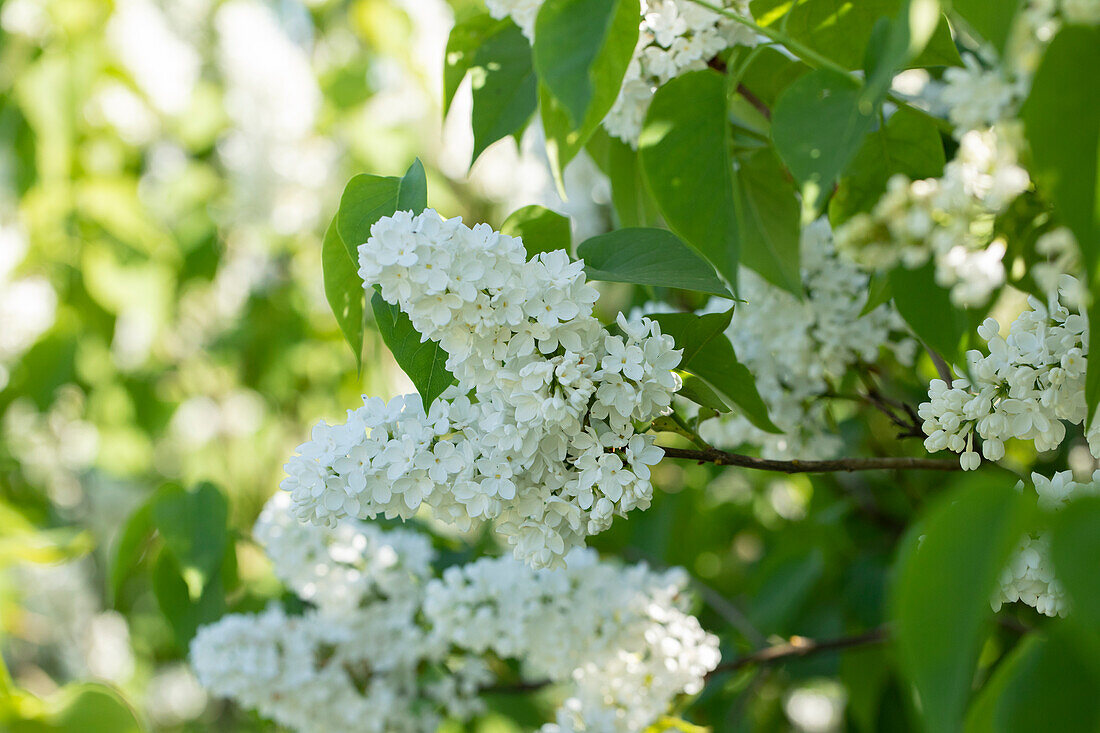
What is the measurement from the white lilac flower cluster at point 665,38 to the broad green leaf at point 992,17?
30cm

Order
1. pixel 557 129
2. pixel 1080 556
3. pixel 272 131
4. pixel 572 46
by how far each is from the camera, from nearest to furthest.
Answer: pixel 1080 556, pixel 572 46, pixel 557 129, pixel 272 131

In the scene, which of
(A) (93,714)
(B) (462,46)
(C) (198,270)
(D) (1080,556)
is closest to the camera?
(D) (1080,556)

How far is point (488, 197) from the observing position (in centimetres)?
237

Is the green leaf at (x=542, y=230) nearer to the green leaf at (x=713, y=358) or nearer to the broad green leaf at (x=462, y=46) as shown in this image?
the green leaf at (x=713, y=358)

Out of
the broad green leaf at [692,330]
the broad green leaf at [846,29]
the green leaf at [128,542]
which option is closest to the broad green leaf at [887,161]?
the broad green leaf at [846,29]

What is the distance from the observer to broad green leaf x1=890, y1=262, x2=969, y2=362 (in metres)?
0.61

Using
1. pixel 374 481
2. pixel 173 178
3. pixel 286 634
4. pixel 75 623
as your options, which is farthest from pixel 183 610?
pixel 75 623

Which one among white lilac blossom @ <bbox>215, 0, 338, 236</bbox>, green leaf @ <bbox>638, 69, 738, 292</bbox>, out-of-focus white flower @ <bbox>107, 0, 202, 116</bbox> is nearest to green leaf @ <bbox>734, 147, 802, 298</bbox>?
green leaf @ <bbox>638, 69, 738, 292</bbox>

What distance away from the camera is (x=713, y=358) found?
25.5 inches

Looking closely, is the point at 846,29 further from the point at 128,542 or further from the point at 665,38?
the point at 128,542

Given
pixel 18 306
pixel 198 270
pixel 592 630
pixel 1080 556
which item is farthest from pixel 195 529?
pixel 18 306

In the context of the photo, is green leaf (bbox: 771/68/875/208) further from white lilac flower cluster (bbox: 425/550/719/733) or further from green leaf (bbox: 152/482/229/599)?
green leaf (bbox: 152/482/229/599)

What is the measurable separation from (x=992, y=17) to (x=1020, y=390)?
0.23 meters

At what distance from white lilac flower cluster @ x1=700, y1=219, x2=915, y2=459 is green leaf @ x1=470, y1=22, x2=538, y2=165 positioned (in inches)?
10.9
